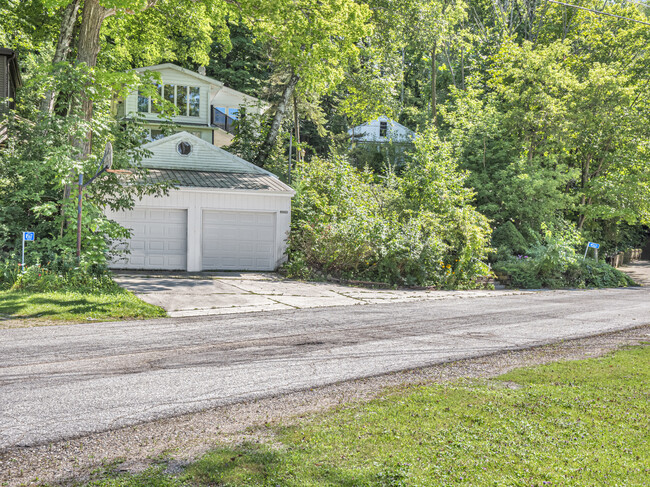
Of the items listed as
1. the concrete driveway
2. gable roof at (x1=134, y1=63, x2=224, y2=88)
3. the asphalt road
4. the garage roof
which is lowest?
the asphalt road

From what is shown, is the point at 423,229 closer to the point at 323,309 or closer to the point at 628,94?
the point at 323,309

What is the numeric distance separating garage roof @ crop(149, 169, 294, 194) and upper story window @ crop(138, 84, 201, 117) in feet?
34.3

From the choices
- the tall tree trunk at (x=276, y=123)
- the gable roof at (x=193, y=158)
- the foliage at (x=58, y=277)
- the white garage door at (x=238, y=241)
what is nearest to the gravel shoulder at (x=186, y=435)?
the foliage at (x=58, y=277)

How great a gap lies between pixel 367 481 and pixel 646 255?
41.3 metres

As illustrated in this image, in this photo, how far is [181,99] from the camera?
27781mm

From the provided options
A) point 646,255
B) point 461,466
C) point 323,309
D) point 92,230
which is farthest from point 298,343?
point 646,255

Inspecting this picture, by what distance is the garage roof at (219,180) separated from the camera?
17297mm

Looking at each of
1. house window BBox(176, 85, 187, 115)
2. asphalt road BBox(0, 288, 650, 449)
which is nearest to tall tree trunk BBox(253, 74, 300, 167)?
house window BBox(176, 85, 187, 115)

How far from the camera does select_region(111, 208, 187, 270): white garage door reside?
1675cm

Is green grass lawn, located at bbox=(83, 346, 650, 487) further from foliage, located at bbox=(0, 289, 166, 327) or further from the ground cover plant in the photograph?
the ground cover plant

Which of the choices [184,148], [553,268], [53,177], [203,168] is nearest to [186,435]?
[53,177]

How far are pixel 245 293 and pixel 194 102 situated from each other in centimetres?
1770

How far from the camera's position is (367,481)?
354 cm

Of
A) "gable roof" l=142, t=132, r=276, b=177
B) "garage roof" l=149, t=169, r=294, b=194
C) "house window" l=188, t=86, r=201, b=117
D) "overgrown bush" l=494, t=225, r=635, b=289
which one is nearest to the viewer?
"garage roof" l=149, t=169, r=294, b=194
